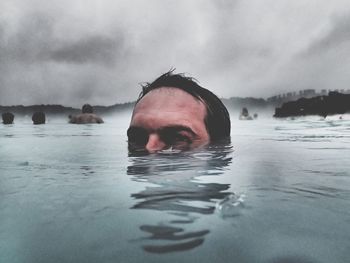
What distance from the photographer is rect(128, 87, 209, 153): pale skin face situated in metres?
3.66

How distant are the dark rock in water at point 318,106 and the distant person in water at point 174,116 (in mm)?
37608

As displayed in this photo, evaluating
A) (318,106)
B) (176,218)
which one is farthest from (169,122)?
(318,106)

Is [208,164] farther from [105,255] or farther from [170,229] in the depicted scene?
[105,255]

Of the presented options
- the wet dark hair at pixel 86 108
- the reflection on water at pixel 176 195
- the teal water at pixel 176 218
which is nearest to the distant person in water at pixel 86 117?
the wet dark hair at pixel 86 108

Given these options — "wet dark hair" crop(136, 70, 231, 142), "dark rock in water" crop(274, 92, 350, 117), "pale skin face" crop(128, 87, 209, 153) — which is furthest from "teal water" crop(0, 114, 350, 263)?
"dark rock in water" crop(274, 92, 350, 117)

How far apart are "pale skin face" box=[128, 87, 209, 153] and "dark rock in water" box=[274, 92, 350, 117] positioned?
124ft

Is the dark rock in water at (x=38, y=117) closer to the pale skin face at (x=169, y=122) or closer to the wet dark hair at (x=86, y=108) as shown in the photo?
the wet dark hair at (x=86, y=108)

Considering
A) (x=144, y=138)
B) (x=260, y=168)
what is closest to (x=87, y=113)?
(x=144, y=138)

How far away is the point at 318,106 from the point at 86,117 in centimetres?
3043

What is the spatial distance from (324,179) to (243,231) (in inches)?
50.9

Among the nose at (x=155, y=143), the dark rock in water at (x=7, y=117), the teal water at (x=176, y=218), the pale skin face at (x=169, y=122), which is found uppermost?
the dark rock in water at (x=7, y=117)

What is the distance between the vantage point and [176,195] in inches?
59.8

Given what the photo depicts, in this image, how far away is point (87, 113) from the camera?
1088 inches

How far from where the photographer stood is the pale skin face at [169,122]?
3656mm
